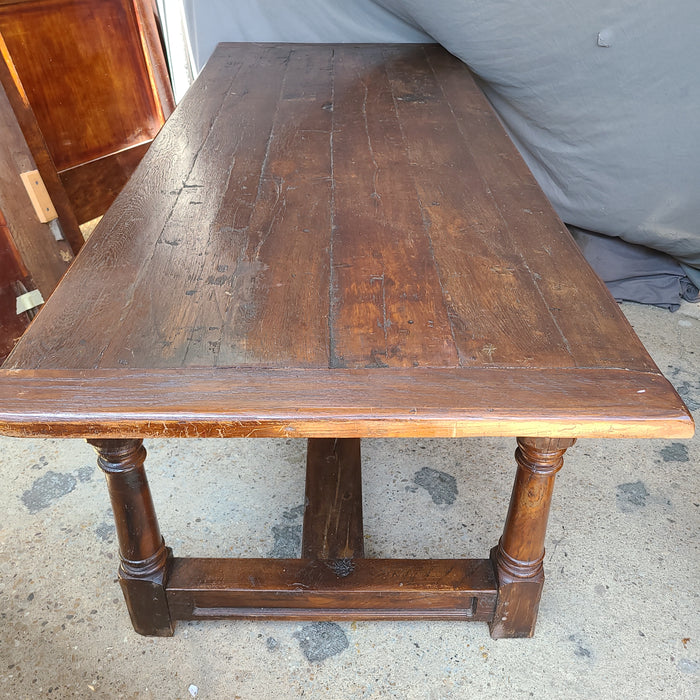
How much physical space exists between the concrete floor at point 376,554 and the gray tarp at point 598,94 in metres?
0.58

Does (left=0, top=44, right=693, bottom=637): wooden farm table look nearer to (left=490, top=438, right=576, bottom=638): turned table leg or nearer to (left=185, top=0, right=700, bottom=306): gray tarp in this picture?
(left=490, top=438, right=576, bottom=638): turned table leg

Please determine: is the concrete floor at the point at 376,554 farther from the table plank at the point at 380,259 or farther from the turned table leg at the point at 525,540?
the table plank at the point at 380,259

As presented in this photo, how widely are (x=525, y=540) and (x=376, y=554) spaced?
39 centimetres

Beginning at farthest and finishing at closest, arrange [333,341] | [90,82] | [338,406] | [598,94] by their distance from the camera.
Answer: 1. [90,82]
2. [598,94]
3. [333,341]
4. [338,406]

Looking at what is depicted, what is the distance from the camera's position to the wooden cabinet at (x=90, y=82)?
2348mm

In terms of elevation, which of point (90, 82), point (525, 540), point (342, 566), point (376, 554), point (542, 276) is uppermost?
point (542, 276)

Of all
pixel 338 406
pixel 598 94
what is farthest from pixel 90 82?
pixel 338 406

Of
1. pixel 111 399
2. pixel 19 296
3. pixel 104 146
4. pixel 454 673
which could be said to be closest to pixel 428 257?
pixel 111 399

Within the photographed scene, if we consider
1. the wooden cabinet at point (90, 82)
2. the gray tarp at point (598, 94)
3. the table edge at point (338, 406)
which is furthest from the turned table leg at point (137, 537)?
the wooden cabinet at point (90, 82)

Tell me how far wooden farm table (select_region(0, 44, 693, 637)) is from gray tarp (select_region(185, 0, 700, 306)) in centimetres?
46

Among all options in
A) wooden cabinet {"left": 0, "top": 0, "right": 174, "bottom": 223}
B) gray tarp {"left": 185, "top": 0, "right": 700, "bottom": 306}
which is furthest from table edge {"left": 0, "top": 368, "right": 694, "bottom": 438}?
wooden cabinet {"left": 0, "top": 0, "right": 174, "bottom": 223}

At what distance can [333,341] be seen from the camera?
972mm

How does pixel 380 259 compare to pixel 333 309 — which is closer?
pixel 333 309

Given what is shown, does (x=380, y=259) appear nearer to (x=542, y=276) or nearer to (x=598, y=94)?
(x=542, y=276)
